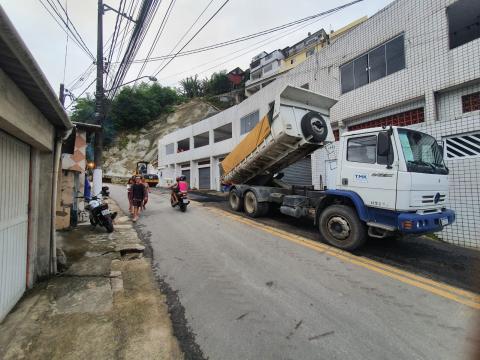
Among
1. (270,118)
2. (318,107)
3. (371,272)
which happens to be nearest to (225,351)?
(371,272)

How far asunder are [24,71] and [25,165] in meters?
1.60

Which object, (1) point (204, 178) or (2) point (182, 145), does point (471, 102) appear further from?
(2) point (182, 145)

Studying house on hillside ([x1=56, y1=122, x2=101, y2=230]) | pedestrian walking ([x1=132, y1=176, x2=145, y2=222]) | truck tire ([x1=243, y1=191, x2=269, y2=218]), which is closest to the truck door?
truck tire ([x1=243, y1=191, x2=269, y2=218])

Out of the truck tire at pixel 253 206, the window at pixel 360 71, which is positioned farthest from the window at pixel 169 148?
the window at pixel 360 71

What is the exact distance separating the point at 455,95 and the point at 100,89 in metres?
11.6

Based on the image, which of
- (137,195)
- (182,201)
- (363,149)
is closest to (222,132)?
(182,201)

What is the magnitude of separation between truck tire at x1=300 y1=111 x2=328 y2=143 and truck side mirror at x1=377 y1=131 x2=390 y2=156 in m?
2.08

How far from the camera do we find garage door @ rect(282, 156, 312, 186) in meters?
11.2

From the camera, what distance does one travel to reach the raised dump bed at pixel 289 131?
20.6 ft

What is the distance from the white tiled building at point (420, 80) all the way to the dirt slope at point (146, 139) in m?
27.0

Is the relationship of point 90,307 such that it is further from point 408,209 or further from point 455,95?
point 455,95

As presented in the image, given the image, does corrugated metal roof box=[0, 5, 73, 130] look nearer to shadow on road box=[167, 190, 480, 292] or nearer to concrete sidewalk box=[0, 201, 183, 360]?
concrete sidewalk box=[0, 201, 183, 360]

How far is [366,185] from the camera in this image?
460 centimetres

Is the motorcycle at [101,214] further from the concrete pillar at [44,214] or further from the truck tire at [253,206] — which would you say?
the truck tire at [253,206]
